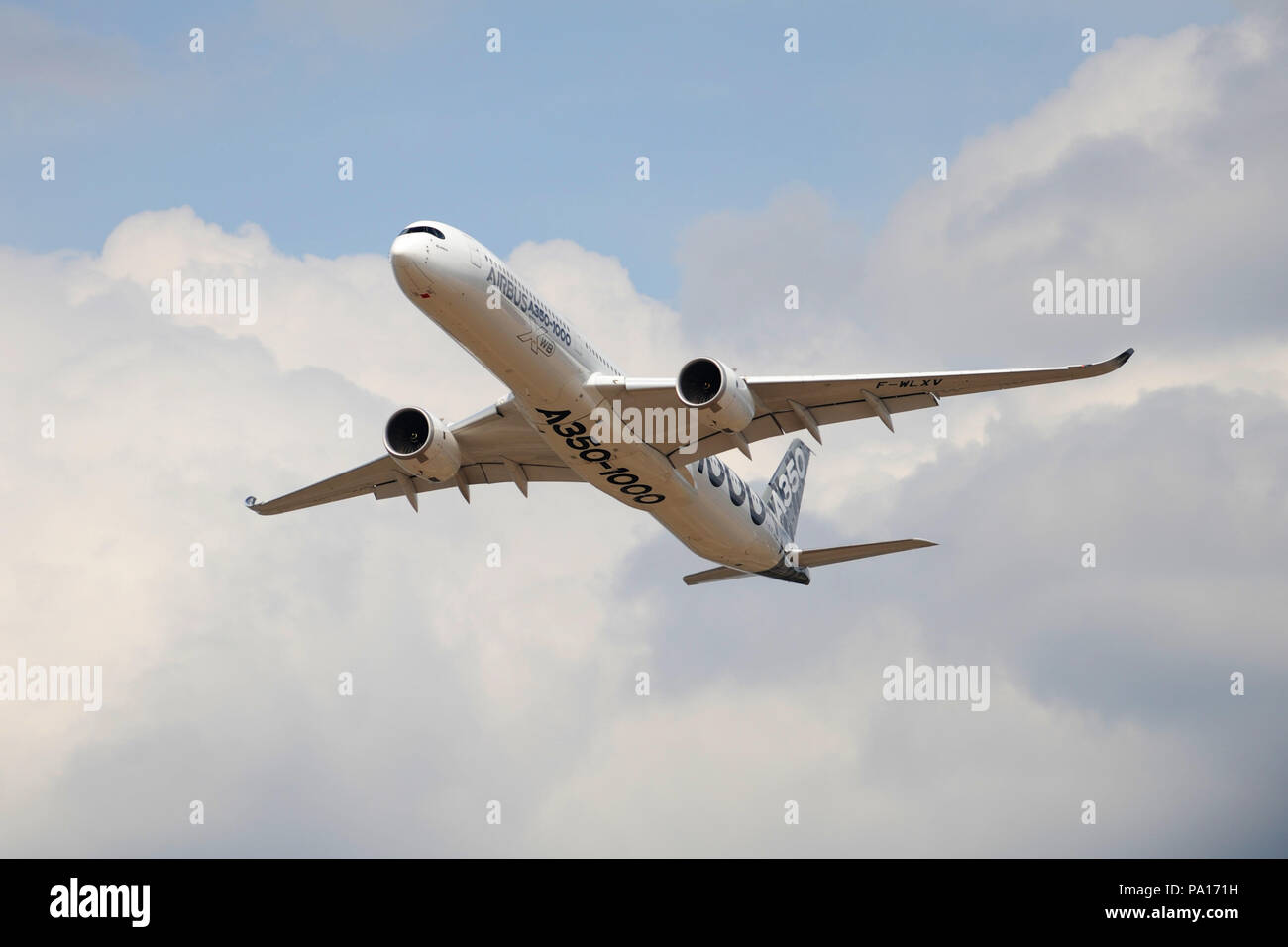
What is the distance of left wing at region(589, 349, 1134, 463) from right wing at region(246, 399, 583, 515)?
4.89 metres

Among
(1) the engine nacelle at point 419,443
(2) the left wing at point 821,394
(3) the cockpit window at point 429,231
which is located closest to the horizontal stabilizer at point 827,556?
(2) the left wing at point 821,394

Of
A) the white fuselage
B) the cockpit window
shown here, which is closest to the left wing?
the white fuselage

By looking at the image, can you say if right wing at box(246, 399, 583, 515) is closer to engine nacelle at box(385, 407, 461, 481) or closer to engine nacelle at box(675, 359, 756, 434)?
engine nacelle at box(385, 407, 461, 481)

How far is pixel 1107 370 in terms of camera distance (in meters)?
37.4

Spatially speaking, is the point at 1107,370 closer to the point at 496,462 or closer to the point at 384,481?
the point at 496,462

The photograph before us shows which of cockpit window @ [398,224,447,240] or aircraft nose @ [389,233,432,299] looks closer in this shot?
aircraft nose @ [389,233,432,299]

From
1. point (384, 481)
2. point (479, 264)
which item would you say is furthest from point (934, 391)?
point (384, 481)

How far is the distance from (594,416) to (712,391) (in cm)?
316

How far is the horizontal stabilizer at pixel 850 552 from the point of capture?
46438 mm

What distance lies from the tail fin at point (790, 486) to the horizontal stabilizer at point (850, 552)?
85.5 inches

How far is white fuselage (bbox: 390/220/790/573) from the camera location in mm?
36531

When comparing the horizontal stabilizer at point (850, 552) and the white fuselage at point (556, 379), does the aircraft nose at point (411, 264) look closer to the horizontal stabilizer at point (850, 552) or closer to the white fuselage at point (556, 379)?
the white fuselage at point (556, 379)
